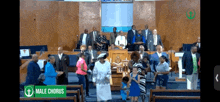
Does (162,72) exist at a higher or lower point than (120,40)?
lower

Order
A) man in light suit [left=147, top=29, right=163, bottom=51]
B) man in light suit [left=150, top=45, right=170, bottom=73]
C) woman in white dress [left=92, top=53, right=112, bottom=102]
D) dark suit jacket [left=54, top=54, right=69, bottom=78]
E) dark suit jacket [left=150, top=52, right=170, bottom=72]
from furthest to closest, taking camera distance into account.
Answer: man in light suit [left=147, top=29, right=163, bottom=51] → dark suit jacket [left=150, top=52, right=170, bottom=72] → man in light suit [left=150, top=45, right=170, bottom=73] → dark suit jacket [left=54, top=54, right=69, bottom=78] → woman in white dress [left=92, top=53, right=112, bottom=102]

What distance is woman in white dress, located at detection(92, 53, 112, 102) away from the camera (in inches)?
218

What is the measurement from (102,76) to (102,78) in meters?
0.04

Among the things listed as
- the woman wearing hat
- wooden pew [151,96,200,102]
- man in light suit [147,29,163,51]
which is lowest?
wooden pew [151,96,200,102]

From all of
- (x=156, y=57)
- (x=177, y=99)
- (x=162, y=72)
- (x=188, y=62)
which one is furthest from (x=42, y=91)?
(x=156, y=57)

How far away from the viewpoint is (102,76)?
5594 millimetres

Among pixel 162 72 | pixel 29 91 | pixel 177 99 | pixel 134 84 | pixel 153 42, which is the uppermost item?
pixel 153 42

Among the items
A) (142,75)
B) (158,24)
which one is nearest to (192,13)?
(158,24)

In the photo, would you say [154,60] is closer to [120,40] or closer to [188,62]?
[188,62]

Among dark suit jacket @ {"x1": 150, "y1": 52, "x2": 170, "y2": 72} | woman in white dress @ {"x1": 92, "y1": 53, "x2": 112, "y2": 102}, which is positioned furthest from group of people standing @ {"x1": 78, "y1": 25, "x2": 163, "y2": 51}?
woman in white dress @ {"x1": 92, "y1": 53, "x2": 112, "y2": 102}

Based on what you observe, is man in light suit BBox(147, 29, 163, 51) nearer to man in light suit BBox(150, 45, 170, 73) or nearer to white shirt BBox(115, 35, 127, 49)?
white shirt BBox(115, 35, 127, 49)

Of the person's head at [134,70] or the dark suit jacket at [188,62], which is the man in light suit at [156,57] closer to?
the dark suit jacket at [188,62]

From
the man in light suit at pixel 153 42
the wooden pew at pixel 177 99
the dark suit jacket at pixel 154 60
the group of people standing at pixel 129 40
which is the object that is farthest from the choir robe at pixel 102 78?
the man in light suit at pixel 153 42
